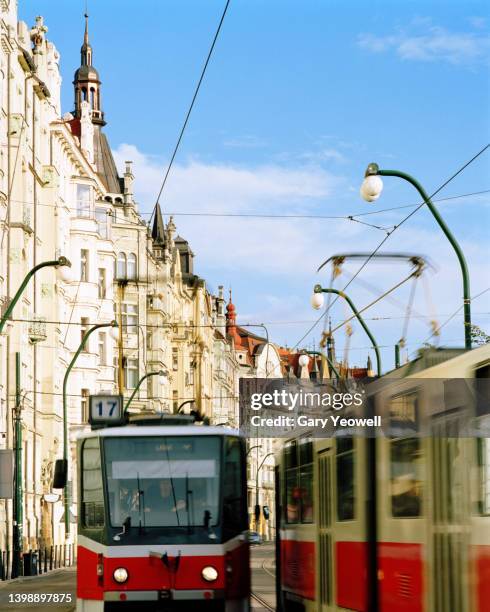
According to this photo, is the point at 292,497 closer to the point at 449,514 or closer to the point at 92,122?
the point at 449,514

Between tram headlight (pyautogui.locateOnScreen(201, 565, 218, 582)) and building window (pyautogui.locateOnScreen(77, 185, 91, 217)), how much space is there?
173ft

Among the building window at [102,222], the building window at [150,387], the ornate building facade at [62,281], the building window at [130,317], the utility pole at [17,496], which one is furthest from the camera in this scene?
the building window at [150,387]

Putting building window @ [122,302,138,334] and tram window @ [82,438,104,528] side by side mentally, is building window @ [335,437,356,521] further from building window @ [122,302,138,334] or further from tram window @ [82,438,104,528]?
building window @ [122,302,138,334]

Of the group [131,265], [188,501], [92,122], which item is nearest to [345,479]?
[188,501]

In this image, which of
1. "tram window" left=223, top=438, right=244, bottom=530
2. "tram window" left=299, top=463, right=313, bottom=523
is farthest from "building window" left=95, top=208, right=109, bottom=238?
"tram window" left=223, top=438, right=244, bottom=530

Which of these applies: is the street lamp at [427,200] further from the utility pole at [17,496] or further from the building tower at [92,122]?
the building tower at [92,122]

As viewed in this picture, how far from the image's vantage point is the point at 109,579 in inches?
663

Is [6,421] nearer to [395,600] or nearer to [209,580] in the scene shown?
[209,580]

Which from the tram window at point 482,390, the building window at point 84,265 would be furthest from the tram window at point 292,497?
the building window at point 84,265

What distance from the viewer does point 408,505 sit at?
1246 centimetres

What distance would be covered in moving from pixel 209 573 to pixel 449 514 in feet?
21.4

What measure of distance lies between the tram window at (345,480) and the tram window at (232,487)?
2013 mm

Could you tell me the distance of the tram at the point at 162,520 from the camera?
16859mm

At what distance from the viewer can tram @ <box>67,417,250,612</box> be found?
55.3ft
